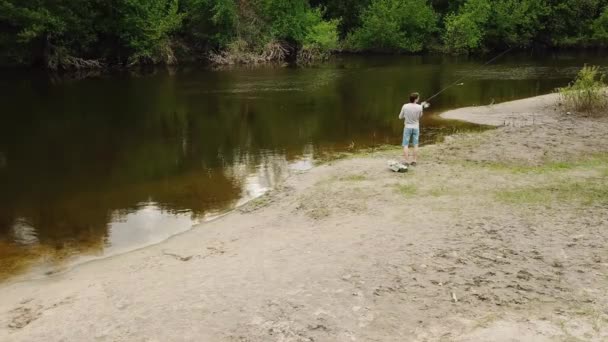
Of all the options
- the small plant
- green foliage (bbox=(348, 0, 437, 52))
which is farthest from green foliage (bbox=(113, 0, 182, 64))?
the small plant

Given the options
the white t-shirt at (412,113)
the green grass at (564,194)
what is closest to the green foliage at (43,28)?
the white t-shirt at (412,113)

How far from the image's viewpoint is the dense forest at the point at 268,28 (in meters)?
40.5

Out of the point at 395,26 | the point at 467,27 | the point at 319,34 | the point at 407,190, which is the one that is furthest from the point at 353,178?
the point at 467,27

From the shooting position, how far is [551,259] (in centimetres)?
816

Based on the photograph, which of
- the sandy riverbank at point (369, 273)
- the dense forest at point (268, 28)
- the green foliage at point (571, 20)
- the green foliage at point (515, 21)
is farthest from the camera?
the green foliage at point (571, 20)

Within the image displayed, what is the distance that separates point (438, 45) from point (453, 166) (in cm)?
4247

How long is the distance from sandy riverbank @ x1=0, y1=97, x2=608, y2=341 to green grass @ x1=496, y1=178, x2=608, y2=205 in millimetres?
38

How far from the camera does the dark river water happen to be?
1220cm

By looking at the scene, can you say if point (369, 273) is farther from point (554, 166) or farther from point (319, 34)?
point (319, 34)

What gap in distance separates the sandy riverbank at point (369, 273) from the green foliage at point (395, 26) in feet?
135

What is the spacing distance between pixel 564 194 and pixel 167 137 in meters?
13.9

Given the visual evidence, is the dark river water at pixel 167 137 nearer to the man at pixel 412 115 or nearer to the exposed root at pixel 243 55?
the man at pixel 412 115

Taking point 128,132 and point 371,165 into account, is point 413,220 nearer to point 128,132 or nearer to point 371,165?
point 371,165

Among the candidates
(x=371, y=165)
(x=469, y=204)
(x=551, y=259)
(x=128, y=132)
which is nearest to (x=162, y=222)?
(x=371, y=165)
